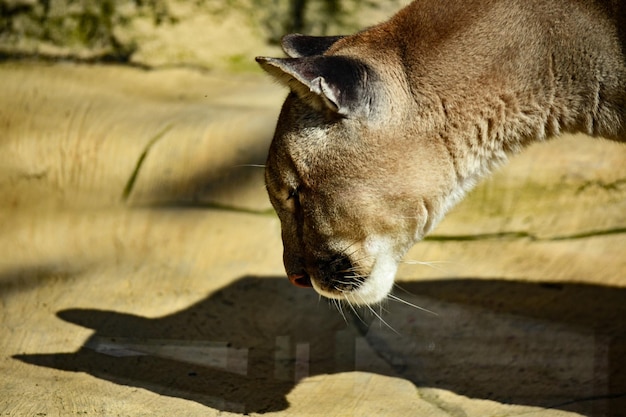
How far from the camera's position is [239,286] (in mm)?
4473

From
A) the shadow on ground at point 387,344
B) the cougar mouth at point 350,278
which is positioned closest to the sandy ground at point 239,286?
the shadow on ground at point 387,344

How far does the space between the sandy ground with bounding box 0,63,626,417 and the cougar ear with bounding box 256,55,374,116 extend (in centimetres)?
93

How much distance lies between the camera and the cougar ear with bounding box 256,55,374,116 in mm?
3012

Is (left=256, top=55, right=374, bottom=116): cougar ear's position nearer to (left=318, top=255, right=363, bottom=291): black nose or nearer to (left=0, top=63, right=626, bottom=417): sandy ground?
(left=318, top=255, right=363, bottom=291): black nose

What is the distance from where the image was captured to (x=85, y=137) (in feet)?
17.3

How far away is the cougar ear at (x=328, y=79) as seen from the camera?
3.01 m

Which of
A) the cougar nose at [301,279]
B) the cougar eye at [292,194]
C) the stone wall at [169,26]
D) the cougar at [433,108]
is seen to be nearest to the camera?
the cougar at [433,108]

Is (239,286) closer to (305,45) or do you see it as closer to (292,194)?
(292,194)

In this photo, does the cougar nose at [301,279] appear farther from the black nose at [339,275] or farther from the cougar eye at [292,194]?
the cougar eye at [292,194]

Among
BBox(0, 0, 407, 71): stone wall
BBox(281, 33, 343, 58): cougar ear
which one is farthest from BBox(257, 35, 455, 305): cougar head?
BBox(0, 0, 407, 71): stone wall

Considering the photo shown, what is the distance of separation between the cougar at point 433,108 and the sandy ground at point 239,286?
693 mm

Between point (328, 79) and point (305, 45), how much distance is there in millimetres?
650

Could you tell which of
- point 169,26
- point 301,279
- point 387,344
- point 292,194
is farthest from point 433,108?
point 169,26

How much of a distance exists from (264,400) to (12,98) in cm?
318
